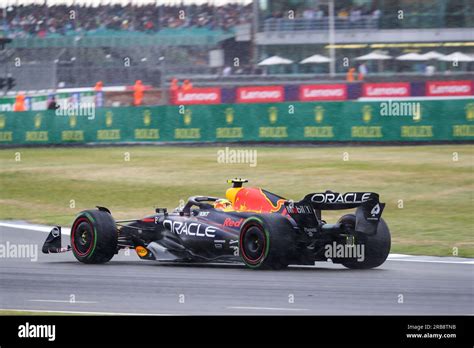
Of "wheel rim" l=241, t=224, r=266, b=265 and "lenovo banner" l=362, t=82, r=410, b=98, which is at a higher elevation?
"lenovo banner" l=362, t=82, r=410, b=98

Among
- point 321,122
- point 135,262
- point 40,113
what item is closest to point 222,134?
point 321,122

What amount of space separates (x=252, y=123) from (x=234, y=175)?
13.6 ft

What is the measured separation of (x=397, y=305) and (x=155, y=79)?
93.5 ft

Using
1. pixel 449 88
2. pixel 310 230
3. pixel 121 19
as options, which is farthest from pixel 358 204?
pixel 121 19

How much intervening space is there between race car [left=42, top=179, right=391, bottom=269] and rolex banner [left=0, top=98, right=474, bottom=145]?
52.7 ft

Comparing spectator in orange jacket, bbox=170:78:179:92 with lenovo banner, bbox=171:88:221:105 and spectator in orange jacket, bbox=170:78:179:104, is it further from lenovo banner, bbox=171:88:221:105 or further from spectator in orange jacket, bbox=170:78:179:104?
lenovo banner, bbox=171:88:221:105

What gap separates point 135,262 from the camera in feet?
42.2

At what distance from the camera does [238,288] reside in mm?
9977

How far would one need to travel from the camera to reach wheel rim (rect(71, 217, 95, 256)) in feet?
39.9

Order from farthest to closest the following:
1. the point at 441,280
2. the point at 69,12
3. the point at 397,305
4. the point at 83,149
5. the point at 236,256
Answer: the point at 69,12 → the point at 83,149 → the point at 236,256 → the point at 441,280 → the point at 397,305

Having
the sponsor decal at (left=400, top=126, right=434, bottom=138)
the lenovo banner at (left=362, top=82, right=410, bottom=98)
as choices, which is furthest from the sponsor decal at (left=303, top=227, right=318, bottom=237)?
the lenovo banner at (left=362, top=82, right=410, bottom=98)

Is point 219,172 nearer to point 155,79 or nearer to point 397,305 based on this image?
point 155,79

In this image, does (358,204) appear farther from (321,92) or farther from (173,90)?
(173,90)

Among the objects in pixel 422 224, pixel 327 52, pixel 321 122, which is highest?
pixel 327 52
